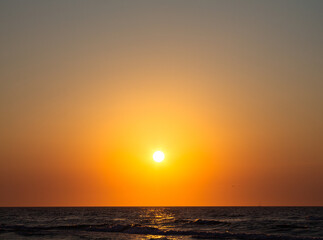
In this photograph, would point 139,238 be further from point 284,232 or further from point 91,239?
point 284,232

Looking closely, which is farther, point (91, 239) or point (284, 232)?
point (284, 232)

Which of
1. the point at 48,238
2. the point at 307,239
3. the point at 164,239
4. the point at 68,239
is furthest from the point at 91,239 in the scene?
the point at 307,239

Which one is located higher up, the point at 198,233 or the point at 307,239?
the point at 198,233

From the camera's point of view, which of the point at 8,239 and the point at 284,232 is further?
the point at 284,232

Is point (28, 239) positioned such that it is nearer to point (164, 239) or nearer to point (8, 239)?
point (8, 239)

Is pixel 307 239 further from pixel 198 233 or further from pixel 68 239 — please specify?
pixel 68 239

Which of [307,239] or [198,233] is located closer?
[307,239]

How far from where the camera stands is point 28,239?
4328 centimetres

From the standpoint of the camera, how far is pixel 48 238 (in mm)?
44562

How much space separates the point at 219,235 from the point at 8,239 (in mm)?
25674

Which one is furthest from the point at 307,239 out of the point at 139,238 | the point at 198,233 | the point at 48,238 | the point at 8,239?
the point at 8,239

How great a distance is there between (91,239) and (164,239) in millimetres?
8413

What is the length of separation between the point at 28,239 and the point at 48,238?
7.59ft


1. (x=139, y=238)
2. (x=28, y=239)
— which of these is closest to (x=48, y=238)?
(x=28, y=239)
